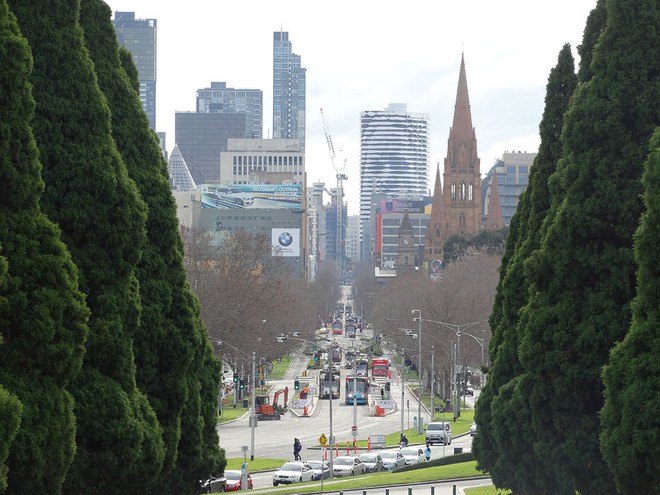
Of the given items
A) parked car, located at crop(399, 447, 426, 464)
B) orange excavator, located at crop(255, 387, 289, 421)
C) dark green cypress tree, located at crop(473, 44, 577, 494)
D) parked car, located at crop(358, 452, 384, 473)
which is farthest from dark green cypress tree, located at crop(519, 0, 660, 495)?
orange excavator, located at crop(255, 387, 289, 421)

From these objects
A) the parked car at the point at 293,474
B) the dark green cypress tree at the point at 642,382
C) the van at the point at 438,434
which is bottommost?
the van at the point at 438,434

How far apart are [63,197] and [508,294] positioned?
14.0m

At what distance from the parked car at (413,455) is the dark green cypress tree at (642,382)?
120ft

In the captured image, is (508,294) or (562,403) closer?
(562,403)

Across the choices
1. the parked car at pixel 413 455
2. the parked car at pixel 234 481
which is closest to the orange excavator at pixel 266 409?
the parked car at pixel 413 455

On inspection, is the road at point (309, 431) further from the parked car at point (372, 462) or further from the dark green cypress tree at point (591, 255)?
the dark green cypress tree at point (591, 255)

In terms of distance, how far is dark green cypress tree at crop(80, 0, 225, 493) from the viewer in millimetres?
29219

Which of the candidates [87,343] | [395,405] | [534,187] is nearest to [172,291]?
[87,343]

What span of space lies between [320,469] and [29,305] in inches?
1488

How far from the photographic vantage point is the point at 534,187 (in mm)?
37406

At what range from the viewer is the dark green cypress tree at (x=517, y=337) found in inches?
1342

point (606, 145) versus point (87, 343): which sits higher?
point (606, 145)

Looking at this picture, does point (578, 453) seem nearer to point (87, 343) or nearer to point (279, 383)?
point (87, 343)

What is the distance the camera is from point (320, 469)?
58969 millimetres
